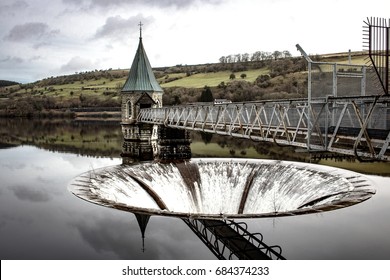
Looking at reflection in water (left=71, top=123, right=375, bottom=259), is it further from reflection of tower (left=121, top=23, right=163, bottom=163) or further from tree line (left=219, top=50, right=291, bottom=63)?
tree line (left=219, top=50, right=291, bottom=63)

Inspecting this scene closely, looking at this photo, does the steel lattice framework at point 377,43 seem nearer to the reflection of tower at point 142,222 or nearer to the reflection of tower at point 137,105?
the reflection of tower at point 142,222

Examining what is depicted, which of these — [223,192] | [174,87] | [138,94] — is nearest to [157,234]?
[223,192]

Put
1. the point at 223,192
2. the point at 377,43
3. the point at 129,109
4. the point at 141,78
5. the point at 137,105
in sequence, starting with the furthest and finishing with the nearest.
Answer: the point at 141,78 → the point at 129,109 → the point at 137,105 → the point at 223,192 → the point at 377,43

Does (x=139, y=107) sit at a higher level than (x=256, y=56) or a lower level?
lower

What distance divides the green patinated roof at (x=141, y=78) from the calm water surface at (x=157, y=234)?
2005cm

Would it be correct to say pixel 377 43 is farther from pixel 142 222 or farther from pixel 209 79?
pixel 209 79

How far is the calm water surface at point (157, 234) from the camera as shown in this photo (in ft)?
42.1

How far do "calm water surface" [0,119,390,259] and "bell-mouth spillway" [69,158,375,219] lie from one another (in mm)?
709

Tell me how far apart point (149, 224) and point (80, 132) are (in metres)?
45.0

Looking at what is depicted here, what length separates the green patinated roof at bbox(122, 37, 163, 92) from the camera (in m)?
38.1

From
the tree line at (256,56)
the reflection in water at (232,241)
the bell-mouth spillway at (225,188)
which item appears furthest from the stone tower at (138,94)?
the tree line at (256,56)

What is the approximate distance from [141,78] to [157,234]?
26594mm

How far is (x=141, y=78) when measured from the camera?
38719 millimetres
